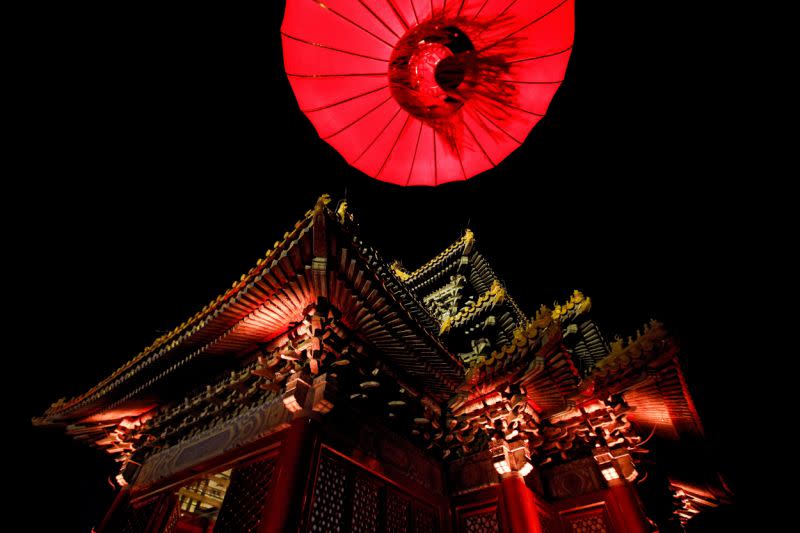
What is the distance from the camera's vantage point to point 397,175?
4297 millimetres

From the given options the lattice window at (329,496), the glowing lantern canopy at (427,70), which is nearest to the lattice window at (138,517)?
the lattice window at (329,496)

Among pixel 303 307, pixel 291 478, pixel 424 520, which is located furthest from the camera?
pixel 424 520

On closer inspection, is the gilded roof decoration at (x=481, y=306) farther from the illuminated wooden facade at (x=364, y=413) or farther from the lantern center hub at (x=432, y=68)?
the lantern center hub at (x=432, y=68)

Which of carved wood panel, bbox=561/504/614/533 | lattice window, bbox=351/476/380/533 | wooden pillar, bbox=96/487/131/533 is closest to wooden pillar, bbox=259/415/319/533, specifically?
lattice window, bbox=351/476/380/533

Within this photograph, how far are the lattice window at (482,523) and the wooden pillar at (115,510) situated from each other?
6.65 metres

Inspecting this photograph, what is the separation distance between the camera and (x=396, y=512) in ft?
17.9

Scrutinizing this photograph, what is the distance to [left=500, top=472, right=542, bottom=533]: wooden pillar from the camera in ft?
17.7

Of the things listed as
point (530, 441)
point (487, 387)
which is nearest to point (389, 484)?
point (487, 387)

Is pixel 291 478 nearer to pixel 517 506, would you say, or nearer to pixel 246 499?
pixel 246 499

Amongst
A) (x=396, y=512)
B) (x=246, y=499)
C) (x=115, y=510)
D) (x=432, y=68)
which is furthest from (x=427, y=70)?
(x=115, y=510)

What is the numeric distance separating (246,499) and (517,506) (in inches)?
158

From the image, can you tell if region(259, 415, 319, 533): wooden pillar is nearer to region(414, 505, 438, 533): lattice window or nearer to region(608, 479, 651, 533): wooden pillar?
region(414, 505, 438, 533): lattice window

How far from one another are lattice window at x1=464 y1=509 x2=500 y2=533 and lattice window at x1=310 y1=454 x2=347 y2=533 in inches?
105

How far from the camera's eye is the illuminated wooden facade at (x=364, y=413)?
16.3ft
